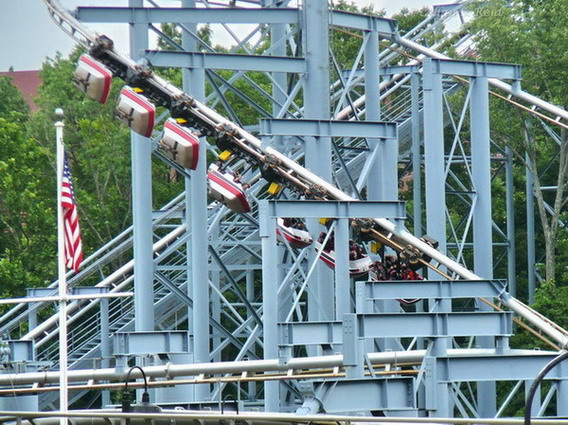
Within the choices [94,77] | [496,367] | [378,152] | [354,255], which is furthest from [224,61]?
[496,367]

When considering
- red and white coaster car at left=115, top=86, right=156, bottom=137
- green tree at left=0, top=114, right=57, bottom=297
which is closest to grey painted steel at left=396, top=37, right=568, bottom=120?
red and white coaster car at left=115, top=86, right=156, bottom=137

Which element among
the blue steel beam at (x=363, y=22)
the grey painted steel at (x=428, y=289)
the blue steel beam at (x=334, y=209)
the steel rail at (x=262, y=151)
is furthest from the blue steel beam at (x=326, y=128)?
the grey painted steel at (x=428, y=289)

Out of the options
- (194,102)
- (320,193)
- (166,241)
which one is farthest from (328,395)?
(166,241)

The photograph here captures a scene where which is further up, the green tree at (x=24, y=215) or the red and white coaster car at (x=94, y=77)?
the red and white coaster car at (x=94, y=77)

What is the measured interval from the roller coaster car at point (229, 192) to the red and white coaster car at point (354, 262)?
62.7 inches

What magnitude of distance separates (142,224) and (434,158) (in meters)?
6.08

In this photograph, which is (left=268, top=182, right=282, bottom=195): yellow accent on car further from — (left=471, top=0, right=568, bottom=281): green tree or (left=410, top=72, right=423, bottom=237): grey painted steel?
(left=471, top=0, right=568, bottom=281): green tree

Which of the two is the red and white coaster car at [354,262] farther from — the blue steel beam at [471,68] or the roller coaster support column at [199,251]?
the blue steel beam at [471,68]

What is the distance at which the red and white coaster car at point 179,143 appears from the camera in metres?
33.4

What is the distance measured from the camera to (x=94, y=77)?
34781mm

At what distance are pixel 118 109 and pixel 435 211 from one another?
6.67 m

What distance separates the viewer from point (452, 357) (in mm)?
24812

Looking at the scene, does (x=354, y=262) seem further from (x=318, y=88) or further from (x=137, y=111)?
(x=137, y=111)

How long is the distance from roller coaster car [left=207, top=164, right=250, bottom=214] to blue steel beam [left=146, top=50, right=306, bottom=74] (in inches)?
86.8
